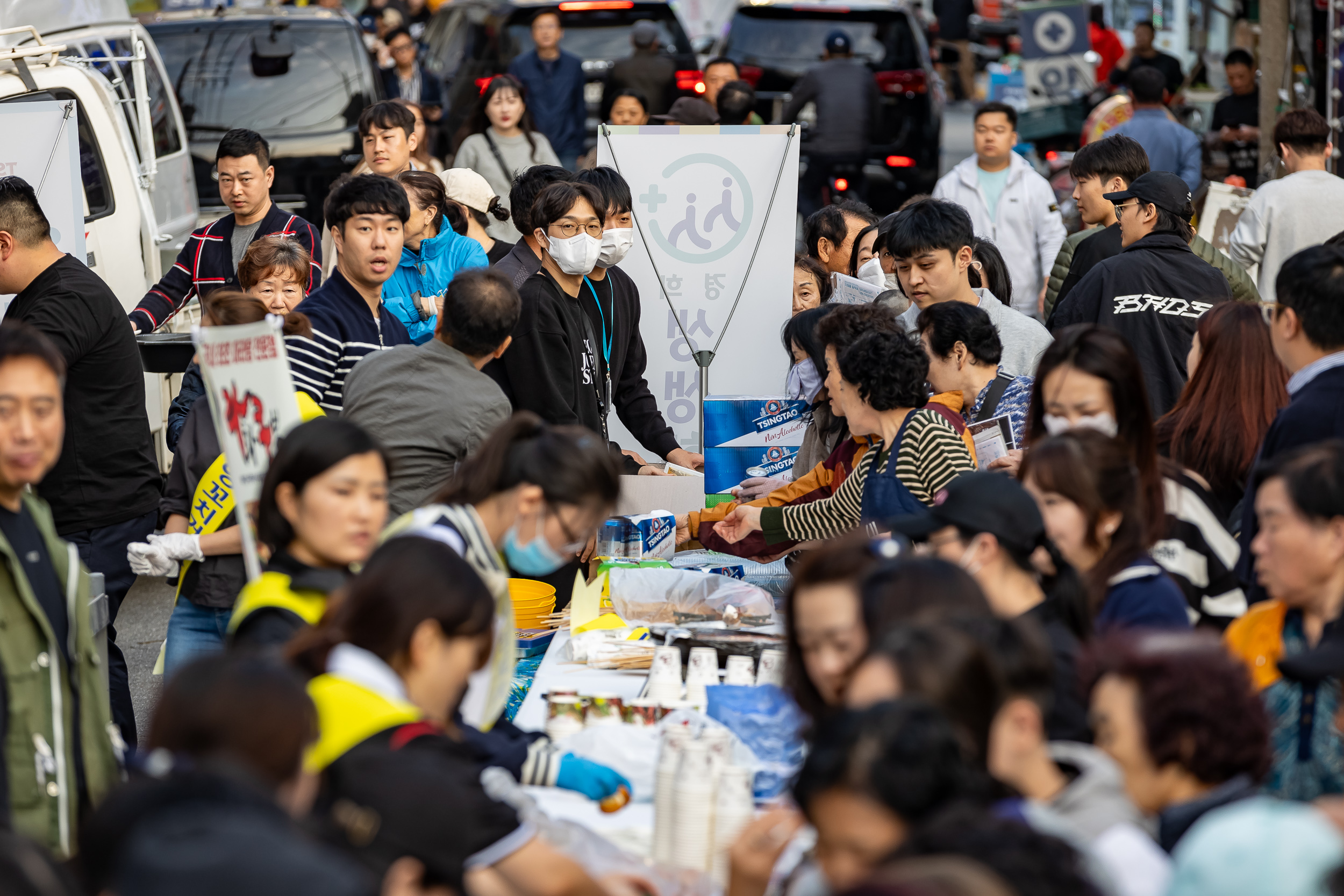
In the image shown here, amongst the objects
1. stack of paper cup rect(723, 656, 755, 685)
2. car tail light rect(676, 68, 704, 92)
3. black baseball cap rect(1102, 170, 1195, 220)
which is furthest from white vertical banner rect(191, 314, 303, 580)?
car tail light rect(676, 68, 704, 92)

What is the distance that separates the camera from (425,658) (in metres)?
2.56

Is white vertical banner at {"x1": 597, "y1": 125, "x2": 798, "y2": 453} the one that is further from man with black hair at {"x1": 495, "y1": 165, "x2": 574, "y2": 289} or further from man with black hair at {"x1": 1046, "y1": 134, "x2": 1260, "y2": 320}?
man with black hair at {"x1": 1046, "y1": 134, "x2": 1260, "y2": 320}

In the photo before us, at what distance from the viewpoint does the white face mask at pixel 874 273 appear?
6.66 metres

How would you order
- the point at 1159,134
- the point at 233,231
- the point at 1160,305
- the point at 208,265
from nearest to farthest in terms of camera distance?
the point at 1160,305 < the point at 208,265 < the point at 233,231 < the point at 1159,134

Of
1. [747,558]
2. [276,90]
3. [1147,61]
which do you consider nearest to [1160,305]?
[747,558]

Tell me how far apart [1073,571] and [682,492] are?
2669mm

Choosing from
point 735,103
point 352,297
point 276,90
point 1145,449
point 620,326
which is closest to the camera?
point 1145,449

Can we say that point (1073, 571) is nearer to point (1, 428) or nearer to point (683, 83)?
point (1, 428)

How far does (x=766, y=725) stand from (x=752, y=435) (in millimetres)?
2447

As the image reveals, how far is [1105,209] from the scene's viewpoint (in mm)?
7125

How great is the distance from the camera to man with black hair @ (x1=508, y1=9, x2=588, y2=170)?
1154cm

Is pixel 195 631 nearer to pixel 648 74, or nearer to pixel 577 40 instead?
pixel 648 74

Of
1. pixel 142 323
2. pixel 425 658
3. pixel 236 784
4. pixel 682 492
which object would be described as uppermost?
pixel 236 784

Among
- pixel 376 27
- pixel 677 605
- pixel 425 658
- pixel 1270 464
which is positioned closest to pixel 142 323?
pixel 677 605
